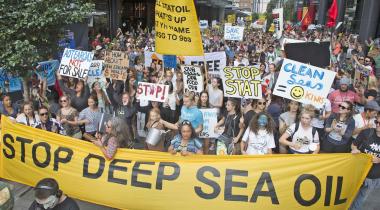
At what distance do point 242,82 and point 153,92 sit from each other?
159 cm

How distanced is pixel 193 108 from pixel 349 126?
2.41 m

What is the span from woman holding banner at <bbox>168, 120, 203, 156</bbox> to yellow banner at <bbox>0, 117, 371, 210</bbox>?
28cm

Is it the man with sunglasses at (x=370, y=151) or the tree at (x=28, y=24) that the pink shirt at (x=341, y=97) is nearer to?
the man with sunglasses at (x=370, y=151)

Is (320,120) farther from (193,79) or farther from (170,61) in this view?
(170,61)

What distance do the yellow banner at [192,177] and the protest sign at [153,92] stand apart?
2.08 meters

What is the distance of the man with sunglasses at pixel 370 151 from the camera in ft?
15.3

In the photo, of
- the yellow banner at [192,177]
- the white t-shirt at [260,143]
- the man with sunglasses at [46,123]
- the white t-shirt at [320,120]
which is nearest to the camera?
the yellow banner at [192,177]

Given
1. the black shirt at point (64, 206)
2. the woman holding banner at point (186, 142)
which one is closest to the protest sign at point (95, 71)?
the woman holding banner at point (186, 142)

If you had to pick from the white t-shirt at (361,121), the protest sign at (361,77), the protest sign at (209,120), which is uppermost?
the protest sign at (361,77)

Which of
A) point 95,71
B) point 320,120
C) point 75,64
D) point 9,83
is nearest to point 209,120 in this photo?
point 320,120

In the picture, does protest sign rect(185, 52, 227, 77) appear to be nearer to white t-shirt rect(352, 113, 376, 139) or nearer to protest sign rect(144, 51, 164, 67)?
protest sign rect(144, 51, 164, 67)

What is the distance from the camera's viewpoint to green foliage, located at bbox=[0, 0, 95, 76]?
6.40 m

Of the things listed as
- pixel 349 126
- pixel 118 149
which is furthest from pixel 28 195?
pixel 349 126

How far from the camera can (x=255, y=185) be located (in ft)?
15.0
